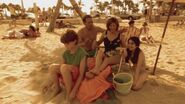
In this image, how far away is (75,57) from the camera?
4305 mm

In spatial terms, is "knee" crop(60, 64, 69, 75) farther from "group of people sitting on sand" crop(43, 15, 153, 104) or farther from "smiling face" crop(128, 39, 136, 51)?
"smiling face" crop(128, 39, 136, 51)

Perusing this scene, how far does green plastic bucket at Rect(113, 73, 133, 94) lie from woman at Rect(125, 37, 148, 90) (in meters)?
0.19

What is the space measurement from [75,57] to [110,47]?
116 centimetres

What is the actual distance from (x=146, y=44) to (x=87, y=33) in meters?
5.47

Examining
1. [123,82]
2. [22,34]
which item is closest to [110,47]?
[123,82]

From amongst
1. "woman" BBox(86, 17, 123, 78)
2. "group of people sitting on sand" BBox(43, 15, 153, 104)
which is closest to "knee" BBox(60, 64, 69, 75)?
"group of people sitting on sand" BBox(43, 15, 153, 104)

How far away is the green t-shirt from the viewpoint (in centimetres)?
425

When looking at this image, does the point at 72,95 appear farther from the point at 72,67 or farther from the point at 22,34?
the point at 22,34

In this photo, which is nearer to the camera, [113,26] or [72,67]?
[72,67]

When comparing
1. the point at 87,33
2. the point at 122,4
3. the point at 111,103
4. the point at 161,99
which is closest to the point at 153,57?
the point at 87,33

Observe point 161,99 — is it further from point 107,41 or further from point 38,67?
point 38,67

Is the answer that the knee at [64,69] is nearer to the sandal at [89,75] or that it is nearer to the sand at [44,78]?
the sandal at [89,75]

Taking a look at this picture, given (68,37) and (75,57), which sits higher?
(68,37)

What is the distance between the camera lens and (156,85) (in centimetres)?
502
